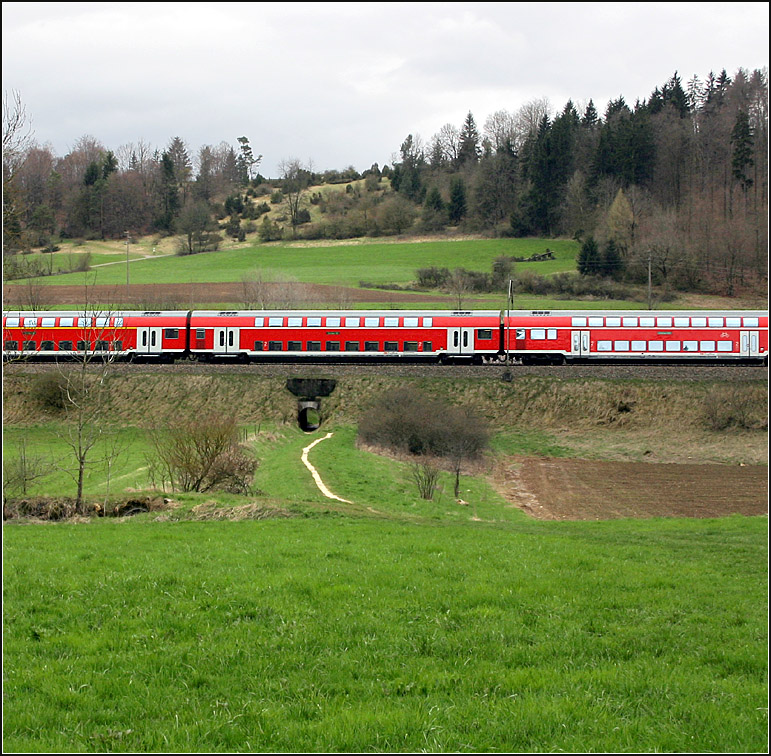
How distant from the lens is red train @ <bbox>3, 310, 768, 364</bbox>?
148ft

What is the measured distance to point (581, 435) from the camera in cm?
4175

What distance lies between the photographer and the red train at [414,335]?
4519 cm

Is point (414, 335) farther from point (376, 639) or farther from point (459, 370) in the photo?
point (376, 639)

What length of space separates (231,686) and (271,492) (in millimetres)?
19388

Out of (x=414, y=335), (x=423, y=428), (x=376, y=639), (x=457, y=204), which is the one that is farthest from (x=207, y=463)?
(x=457, y=204)

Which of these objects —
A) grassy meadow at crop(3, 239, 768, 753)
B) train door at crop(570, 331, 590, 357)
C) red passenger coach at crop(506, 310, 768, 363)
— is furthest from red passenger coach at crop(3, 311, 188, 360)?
grassy meadow at crop(3, 239, 768, 753)

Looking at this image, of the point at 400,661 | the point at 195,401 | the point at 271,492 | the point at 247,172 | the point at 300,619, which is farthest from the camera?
the point at 247,172

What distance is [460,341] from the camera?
4653cm

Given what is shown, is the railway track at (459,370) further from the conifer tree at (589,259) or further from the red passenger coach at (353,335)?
the conifer tree at (589,259)

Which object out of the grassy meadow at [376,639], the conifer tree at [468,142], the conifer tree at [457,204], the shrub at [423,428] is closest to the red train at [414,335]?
the shrub at [423,428]

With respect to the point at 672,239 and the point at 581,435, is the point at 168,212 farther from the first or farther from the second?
the point at 581,435

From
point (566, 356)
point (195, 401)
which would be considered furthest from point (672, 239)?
point (195, 401)

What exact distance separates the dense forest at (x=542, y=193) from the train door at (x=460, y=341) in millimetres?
29226

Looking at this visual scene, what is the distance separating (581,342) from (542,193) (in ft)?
222
